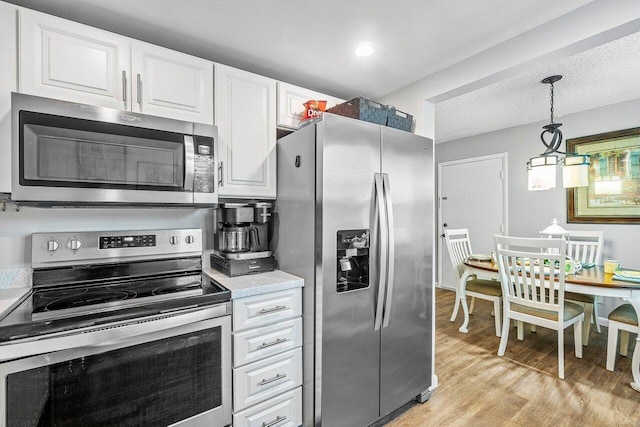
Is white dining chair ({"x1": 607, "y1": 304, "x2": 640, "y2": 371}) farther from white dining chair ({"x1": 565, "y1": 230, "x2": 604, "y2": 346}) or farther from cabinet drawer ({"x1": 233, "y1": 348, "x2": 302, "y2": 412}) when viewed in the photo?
cabinet drawer ({"x1": 233, "y1": 348, "x2": 302, "y2": 412})

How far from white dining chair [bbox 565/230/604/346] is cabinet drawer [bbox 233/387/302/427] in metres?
2.84

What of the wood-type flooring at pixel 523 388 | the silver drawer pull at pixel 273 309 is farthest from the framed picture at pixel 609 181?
the silver drawer pull at pixel 273 309

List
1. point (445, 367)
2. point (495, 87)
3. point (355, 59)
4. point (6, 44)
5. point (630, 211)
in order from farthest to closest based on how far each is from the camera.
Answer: point (630, 211) → point (495, 87) → point (445, 367) → point (355, 59) → point (6, 44)

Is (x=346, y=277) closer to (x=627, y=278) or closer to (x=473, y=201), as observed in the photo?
(x=627, y=278)

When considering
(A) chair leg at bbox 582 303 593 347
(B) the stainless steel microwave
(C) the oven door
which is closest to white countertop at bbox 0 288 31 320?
(C) the oven door

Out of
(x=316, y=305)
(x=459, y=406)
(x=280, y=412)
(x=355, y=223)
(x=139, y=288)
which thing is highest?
(x=355, y=223)

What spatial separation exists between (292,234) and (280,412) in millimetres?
970

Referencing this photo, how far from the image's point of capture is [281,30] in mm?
1672

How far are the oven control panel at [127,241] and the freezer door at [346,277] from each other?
1020 millimetres

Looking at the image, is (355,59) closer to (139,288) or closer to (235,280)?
(235,280)

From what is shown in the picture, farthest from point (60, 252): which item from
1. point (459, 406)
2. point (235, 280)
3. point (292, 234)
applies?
point (459, 406)

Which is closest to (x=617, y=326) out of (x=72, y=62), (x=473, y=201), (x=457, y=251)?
(x=457, y=251)

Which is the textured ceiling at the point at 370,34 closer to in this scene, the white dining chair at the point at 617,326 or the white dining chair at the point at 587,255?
the white dining chair at the point at 587,255

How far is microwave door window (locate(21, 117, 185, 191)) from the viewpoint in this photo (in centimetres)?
132
